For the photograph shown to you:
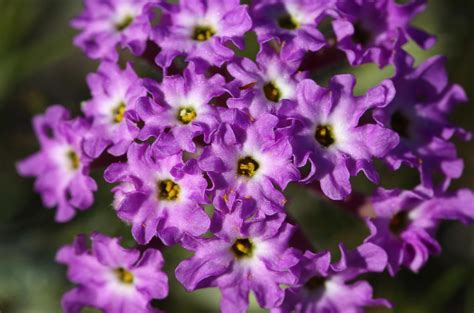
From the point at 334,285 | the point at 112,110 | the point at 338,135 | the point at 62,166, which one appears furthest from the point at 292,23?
the point at 62,166

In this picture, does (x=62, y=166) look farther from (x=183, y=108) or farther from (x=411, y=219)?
(x=411, y=219)

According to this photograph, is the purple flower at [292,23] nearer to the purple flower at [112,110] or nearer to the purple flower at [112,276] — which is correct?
the purple flower at [112,110]

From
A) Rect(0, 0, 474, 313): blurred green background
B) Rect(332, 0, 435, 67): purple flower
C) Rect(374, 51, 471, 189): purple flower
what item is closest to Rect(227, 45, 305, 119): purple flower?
Rect(332, 0, 435, 67): purple flower

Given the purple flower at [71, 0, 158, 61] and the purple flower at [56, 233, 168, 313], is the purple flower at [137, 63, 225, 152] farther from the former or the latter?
the purple flower at [56, 233, 168, 313]

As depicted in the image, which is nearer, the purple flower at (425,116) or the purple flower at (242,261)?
the purple flower at (242,261)

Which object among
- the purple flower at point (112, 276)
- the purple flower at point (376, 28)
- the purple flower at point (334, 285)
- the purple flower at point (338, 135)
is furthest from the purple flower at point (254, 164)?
the purple flower at point (376, 28)
